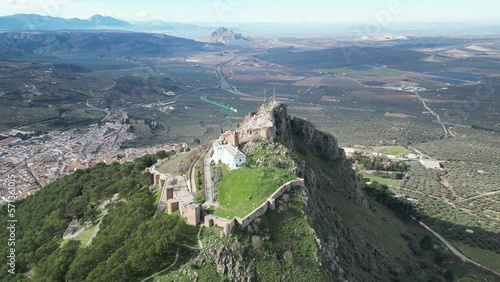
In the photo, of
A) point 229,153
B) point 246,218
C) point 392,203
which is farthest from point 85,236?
point 392,203

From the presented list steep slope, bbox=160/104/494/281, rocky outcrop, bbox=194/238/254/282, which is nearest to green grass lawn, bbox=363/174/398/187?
steep slope, bbox=160/104/494/281

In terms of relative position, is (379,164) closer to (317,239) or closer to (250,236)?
(317,239)

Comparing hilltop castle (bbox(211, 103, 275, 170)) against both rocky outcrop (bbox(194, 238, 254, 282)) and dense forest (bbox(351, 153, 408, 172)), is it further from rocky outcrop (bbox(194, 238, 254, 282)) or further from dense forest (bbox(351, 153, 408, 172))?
dense forest (bbox(351, 153, 408, 172))

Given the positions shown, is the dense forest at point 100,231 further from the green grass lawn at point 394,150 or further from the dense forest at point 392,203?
the green grass lawn at point 394,150

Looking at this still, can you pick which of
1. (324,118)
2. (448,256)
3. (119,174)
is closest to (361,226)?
(448,256)

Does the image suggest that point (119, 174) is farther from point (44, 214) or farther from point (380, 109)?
point (380, 109)

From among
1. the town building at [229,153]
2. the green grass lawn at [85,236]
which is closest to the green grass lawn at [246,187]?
the town building at [229,153]
